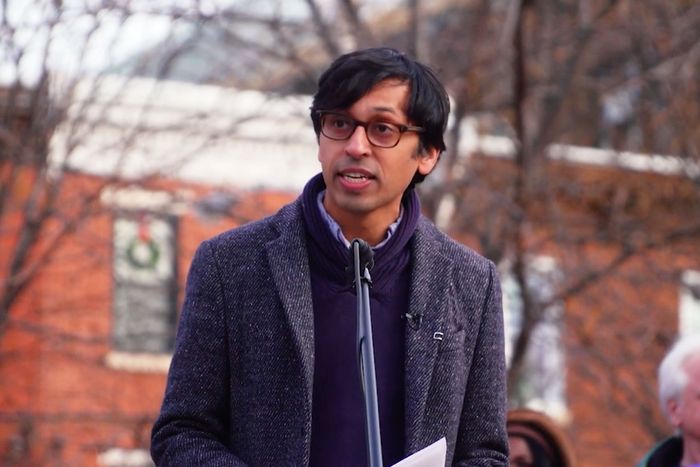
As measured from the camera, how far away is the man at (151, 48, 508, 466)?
4172mm

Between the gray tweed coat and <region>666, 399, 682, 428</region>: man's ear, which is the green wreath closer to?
<region>666, 399, 682, 428</region>: man's ear

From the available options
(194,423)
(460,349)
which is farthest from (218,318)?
(460,349)

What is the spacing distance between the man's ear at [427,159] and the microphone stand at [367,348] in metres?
0.35

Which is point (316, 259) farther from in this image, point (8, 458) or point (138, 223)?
point (8, 458)

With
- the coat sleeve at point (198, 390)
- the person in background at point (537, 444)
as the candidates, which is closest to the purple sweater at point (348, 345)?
the coat sleeve at point (198, 390)

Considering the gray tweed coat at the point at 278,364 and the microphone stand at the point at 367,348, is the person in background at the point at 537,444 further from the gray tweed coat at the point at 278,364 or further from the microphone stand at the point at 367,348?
the microphone stand at the point at 367,348

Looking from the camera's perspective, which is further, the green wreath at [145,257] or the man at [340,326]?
the green wreath at [145,257]

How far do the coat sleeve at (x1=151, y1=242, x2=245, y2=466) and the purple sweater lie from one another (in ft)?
0.75

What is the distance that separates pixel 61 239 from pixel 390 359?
8.13 metres

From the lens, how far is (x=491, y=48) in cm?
1400

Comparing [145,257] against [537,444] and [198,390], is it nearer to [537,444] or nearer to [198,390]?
[537,444]

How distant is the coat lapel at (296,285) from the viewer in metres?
4.15

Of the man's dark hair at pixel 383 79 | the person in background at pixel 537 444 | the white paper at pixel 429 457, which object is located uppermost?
the man's dark hair at pixel 383 79

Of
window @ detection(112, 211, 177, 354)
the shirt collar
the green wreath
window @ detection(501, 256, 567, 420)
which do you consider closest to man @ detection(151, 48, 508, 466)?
the shirt collar
